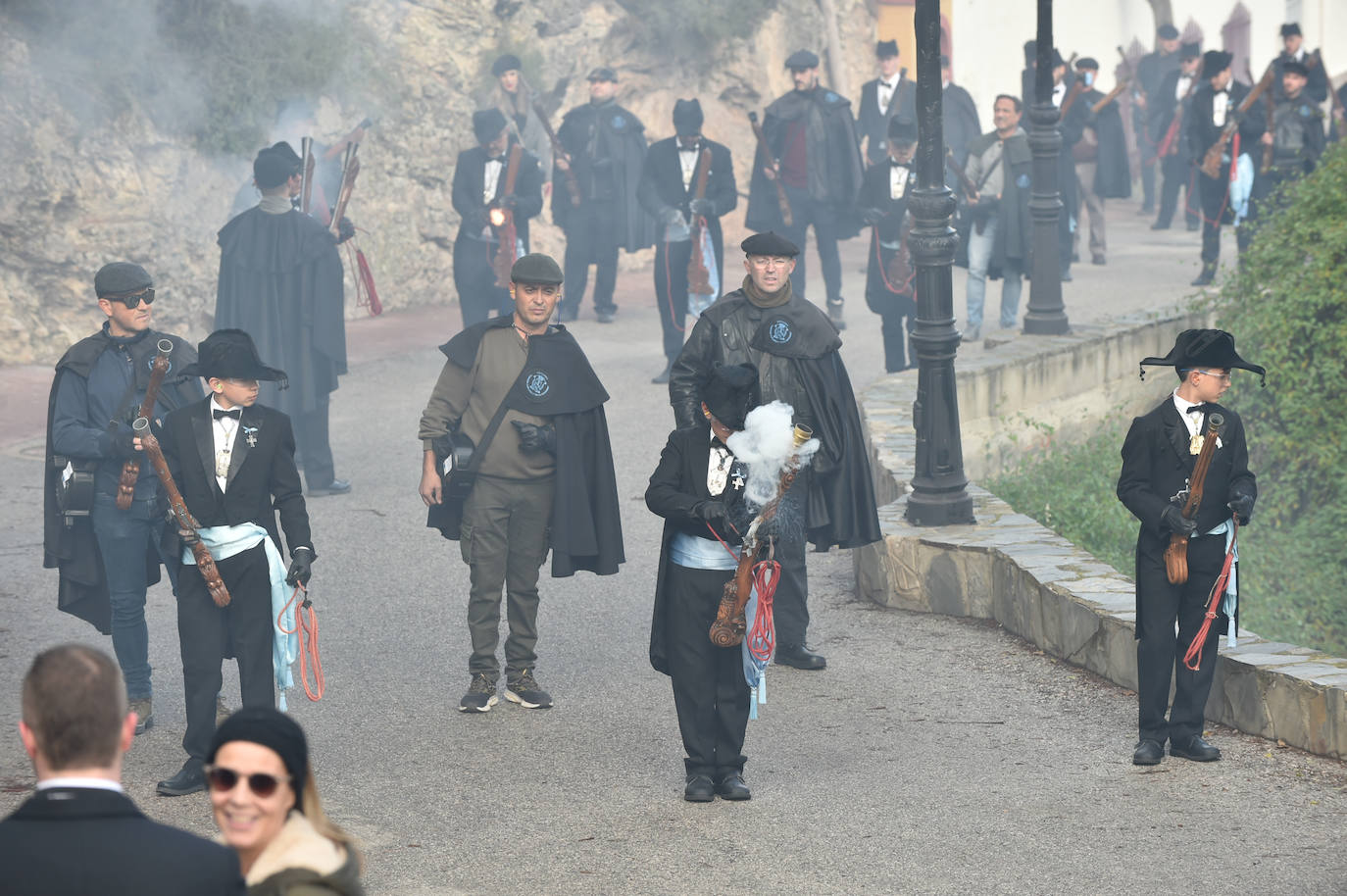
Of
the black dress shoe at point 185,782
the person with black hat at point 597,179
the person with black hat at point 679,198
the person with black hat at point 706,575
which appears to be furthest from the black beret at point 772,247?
the person with black hat at point 597,179

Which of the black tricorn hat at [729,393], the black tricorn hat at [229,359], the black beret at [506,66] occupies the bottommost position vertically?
the black tricorn hat at [729,393]

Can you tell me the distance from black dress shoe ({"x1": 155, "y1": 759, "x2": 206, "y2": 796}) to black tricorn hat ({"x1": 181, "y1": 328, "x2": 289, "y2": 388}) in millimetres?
1385

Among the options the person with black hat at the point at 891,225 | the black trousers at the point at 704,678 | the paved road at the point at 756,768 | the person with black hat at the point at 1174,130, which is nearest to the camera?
the paved road at the point at 756,768

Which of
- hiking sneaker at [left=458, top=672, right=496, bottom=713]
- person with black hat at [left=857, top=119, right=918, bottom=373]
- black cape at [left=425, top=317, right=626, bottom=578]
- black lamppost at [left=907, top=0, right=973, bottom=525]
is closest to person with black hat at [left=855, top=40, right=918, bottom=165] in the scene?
person with black hat at [left=857, top=119, right=918, bottom=373]

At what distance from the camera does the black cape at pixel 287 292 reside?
36.9 ft

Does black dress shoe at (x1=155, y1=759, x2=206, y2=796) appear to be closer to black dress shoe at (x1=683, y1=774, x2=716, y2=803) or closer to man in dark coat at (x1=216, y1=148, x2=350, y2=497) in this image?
black dress shoe at (x1=683, y1=774, x2=716, y2=803)

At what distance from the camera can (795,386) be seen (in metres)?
8.15

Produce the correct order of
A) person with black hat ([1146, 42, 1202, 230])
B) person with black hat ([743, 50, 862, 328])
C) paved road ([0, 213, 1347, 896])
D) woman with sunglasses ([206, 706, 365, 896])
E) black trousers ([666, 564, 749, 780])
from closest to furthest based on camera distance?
woman with sunglasses ([206, 706, 365, 896]) → paved road ([0, 213, 1347, 896]) → black trousers ([666, 564, 749, 780]) → person with black hat ([743, 50, 862, 328]) → person with black hat ([1146, 42, 1202, 230])

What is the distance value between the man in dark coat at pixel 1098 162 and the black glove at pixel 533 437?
12.6 m

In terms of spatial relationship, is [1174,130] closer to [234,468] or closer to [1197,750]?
[1197,750]

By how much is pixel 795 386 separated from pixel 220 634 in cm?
269

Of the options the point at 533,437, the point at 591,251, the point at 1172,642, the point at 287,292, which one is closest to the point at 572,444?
the point at 533,437

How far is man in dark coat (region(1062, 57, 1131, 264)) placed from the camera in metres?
19.6

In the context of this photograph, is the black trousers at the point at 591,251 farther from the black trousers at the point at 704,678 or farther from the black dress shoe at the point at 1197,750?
the black dress shoe at the point at 1197,750
